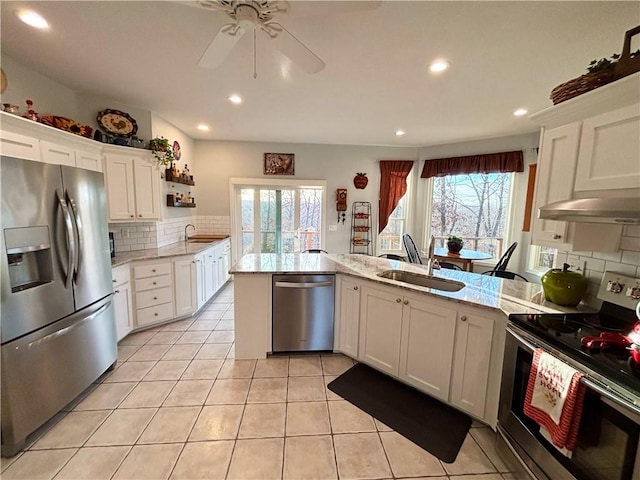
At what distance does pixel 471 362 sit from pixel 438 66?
2.37 m

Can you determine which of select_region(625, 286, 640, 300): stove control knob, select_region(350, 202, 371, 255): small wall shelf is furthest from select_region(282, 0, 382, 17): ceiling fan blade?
select_region(350, 202, 371, 255): small wall shelf

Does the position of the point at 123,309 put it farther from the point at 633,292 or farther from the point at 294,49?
the point at 633,292

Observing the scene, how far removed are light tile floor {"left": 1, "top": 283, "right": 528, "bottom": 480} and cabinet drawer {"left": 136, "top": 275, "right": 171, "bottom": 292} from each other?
0.88m

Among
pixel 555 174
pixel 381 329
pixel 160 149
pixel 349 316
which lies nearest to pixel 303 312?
pixel 349 316

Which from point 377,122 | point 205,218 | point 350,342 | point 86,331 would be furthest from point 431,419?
point 205,218

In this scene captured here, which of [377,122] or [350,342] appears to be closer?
[350,342]

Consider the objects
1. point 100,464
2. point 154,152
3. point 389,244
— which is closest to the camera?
point 100,464

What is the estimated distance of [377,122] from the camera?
3938 millimetres

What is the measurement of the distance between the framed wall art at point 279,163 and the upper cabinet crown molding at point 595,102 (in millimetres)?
4041

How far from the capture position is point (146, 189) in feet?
11.3

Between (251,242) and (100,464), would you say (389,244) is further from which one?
Answer: (100,464)

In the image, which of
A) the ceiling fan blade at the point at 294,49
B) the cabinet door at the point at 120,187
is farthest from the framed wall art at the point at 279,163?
the ceiling fan blade at the point at 294,49

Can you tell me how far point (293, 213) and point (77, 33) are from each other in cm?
380

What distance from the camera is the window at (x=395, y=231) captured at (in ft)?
18.6
